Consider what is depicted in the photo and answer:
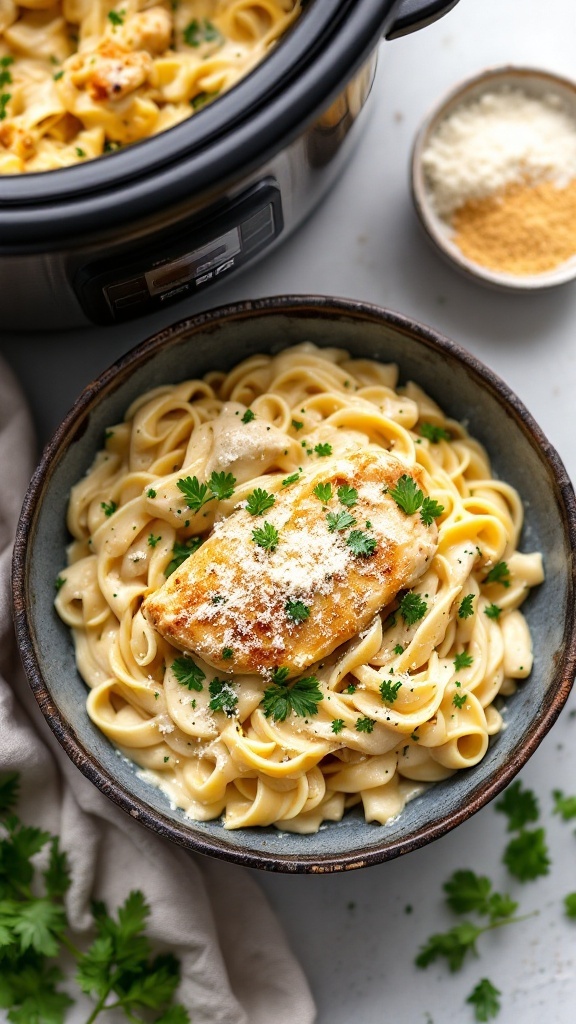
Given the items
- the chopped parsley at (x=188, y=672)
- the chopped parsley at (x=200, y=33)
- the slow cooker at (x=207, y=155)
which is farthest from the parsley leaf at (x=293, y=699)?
the chopped parsley at (x=200, y=33)

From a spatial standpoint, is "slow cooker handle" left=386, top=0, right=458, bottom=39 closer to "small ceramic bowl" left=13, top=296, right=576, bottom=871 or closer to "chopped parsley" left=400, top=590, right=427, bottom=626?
"small ceramic bowl" left=13, top=296, right=576, bottom=871

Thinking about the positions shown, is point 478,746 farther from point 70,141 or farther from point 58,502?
point 70,141

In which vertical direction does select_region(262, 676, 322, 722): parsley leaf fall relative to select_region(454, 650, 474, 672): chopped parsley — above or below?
below

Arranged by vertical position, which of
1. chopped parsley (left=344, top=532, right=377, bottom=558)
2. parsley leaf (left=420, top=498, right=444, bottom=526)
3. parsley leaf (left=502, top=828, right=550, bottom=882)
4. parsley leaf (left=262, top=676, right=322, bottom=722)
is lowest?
parsley leaf (left=502, top=828, right=550, bottom=882)

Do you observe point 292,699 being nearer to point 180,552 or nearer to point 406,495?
point 180,552

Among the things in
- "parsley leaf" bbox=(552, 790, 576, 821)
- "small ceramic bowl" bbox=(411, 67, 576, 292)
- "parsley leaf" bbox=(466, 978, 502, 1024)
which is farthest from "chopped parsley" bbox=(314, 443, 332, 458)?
"parsley leaf" bbox=(466, 978, 502, 1024)

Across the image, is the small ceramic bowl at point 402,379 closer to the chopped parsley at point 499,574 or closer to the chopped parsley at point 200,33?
the chopped parsley at point 499,574

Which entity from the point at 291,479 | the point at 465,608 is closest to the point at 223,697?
the point at 291,479

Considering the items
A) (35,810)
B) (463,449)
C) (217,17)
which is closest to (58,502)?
(35,810)
